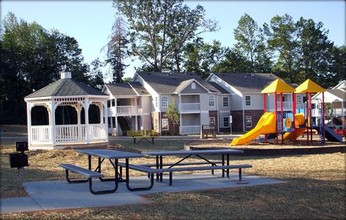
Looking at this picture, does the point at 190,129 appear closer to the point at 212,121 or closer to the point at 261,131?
the point at 212,121

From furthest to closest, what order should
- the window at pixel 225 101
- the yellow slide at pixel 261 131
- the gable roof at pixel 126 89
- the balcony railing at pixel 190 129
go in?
the window at pixel 225 101, the gable roof at pixel 126 89, the balcony railing at pixel 190 129, the yellow slide at pixel 261 131

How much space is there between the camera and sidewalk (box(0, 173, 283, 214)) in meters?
9.19

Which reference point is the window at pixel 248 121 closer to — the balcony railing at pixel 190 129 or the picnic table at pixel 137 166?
the balcony railing at pixel 190 129

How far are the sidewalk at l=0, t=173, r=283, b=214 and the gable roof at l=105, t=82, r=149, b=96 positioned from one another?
39.9 m

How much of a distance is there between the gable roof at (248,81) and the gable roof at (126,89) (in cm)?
1113

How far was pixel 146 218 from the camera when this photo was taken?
798 centimetres

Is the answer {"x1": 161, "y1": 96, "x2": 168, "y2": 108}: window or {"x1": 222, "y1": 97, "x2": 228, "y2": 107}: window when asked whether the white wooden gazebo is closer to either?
{"x1": 161, "y1": 96, "x2": 168, "y2": 108}: window

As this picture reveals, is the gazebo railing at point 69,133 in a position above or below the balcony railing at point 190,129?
above

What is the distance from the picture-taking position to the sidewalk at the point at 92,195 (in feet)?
30.1

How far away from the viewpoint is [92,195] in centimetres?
1038

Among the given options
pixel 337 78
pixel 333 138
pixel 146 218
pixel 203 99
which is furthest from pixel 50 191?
pixel 337 78

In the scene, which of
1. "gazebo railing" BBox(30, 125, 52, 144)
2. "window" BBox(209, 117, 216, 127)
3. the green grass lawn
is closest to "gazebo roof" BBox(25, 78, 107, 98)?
"gazebo railing" BBox(30, 125, 52, 144)

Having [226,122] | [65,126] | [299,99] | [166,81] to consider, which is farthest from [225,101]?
[65,126]

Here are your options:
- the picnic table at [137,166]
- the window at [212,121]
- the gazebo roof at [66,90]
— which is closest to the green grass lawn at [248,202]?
the picnic table at [137,166]
